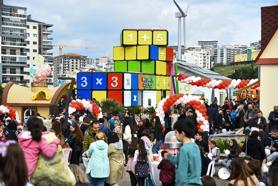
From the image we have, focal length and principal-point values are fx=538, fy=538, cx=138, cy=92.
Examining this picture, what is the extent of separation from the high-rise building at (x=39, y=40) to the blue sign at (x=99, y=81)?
246ft

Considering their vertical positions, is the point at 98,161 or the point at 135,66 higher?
the point at 135,66

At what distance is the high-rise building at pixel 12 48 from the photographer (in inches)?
3639

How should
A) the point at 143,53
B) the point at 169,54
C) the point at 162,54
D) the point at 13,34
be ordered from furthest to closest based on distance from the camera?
1. the point at 13,34
2. the point at 169,54
3. the point at 162,54
4. the point at 143,53

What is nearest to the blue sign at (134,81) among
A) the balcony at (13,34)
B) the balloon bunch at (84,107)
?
the balloon bunch at (84,107)

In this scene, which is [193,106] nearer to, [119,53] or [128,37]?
[128,37]

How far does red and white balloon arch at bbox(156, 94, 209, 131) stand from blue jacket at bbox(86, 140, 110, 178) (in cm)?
982

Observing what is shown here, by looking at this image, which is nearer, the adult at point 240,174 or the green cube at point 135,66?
the adult at point 240,174

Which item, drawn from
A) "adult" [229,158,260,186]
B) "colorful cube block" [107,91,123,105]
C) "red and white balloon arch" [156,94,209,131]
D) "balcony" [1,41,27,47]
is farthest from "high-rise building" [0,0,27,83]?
"adult" [229,158,260,186]

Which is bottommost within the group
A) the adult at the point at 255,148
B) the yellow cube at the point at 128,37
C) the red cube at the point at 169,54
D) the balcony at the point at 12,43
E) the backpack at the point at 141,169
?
the backpack at the point at 141,169

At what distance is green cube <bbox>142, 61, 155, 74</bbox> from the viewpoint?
4775cm

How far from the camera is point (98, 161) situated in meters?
9.47

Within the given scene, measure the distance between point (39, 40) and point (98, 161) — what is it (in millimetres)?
118252

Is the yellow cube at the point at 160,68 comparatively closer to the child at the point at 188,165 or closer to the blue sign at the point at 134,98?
the blue sign at the point at 134,98

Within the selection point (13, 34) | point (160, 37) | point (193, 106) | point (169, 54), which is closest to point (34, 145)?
point (193, 106)
